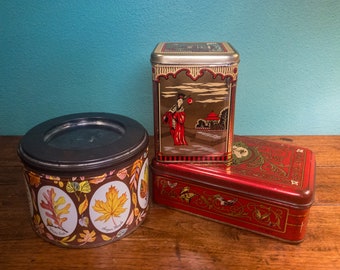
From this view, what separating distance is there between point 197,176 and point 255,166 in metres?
0.11

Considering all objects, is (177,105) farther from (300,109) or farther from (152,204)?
(300,109)

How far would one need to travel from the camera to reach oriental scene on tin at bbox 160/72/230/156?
1.87 ft

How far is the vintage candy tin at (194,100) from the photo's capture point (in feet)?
1.83

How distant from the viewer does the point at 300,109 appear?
0.88m

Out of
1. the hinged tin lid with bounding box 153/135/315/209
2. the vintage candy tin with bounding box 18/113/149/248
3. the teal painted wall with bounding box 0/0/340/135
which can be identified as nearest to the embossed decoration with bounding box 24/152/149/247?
the vintage candy tin with bounding box 18/113/149/248

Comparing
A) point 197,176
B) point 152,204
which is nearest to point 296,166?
point 197,176

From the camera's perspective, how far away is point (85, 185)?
513mm

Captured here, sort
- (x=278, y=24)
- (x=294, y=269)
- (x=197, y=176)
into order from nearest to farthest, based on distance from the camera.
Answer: (x=294, y=269), (x=197, y=176), (x=278, y=24)

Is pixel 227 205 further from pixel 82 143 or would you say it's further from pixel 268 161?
pixel 82 143

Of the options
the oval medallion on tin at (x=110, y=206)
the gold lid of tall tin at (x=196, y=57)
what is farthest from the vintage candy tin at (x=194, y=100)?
the oval medallion on tin at (x=110, y=206)

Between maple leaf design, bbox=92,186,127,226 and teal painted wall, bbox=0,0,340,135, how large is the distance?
1.26ft

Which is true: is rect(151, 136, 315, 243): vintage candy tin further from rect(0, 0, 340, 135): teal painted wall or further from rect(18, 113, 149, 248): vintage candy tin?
rect(0, 0, 340, 135): teal painted wall

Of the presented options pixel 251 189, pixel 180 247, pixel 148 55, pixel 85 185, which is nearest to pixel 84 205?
pixel 85 185

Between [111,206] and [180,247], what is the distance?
0.43 feet
